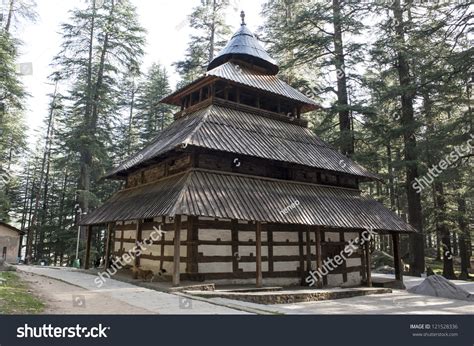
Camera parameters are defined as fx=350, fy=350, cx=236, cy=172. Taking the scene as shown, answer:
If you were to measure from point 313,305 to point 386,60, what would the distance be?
715 inches

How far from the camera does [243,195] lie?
13.4 meters

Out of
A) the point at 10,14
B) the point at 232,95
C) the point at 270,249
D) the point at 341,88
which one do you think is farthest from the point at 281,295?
the point at 10,14

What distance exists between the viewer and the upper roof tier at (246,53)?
20.2 metres

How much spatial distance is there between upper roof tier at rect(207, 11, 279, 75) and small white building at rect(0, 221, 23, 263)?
69.1 ft

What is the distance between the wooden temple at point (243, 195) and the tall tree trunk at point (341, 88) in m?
4.77

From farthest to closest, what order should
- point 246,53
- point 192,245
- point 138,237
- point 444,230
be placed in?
point 444,230 < point 246,53 < point 138,237 < point 192,245

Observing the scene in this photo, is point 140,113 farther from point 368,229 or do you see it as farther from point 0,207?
point 368,229

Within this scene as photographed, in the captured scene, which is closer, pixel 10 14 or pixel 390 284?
pixel 390 284

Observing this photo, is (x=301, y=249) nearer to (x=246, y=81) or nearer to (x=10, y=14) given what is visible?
(x=246, y=81)

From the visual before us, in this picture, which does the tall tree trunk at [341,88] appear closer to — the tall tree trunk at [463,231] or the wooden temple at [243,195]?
the wooden temple at [243,195]

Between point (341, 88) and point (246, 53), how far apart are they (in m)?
9.45

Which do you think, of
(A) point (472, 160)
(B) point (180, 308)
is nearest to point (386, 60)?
(A) point (472, 160)

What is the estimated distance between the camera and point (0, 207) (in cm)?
2936
